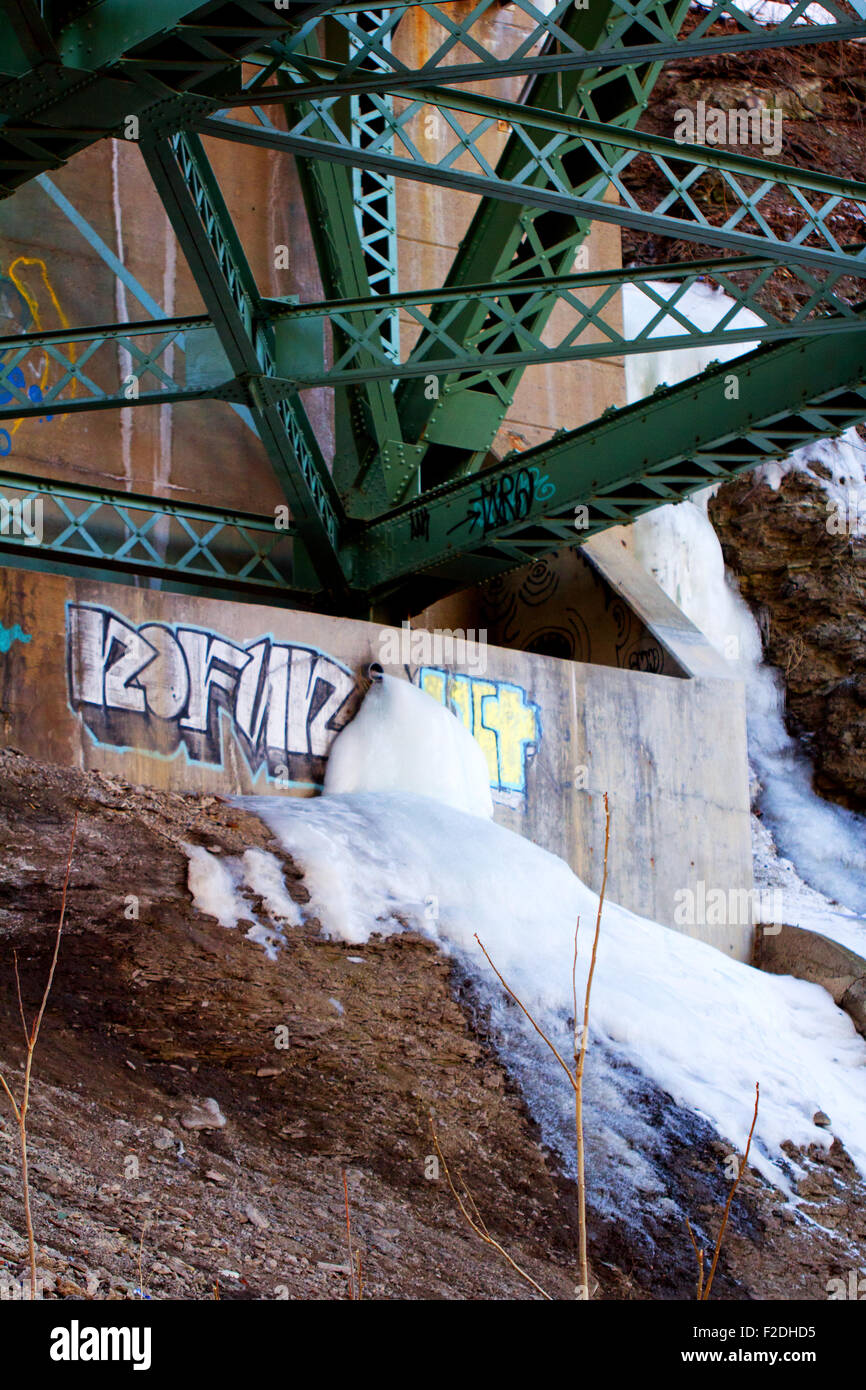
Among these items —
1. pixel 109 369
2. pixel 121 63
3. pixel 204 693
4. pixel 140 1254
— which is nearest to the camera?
pixel 140 1254

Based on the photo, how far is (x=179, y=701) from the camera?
11.9 metres

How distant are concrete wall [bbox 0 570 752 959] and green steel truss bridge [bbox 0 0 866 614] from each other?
4.85 feet

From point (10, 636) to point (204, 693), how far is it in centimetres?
175

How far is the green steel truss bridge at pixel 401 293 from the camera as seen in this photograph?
25.6ft

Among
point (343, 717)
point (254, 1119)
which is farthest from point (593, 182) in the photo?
point (254, 1119)

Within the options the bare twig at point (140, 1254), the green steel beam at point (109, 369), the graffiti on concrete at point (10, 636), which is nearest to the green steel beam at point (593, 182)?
the green steel beam at point (109, 369)

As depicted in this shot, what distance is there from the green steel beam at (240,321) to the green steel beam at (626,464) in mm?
932

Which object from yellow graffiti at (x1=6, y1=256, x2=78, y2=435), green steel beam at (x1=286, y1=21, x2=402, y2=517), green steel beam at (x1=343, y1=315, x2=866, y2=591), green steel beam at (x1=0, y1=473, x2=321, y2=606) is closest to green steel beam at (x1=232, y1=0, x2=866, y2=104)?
green steel beam at (x1=343, y1=315, x2=866, y2=591)

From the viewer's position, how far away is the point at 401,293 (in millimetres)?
11453

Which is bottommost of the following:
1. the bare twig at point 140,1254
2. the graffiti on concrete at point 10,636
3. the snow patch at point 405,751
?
the bare twig at point 140,1254

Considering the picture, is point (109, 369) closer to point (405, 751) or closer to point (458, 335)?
point (458, 335)

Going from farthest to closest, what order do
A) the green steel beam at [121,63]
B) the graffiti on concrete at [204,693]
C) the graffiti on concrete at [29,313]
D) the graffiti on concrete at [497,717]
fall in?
the graffiti on concrete at [29,313], the graffiti on concrete at [497,717], the graffiti on concrete at [204,693], the green steel beam at [121,63]

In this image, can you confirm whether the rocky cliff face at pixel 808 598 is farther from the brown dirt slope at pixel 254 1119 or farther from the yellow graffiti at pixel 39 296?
the brown dirt slope at pixel 254 1119

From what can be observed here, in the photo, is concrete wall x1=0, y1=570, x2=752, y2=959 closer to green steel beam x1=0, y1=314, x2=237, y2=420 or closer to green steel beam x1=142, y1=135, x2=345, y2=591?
green steel beam x1=142, y1=135, x2=345, y2=591
